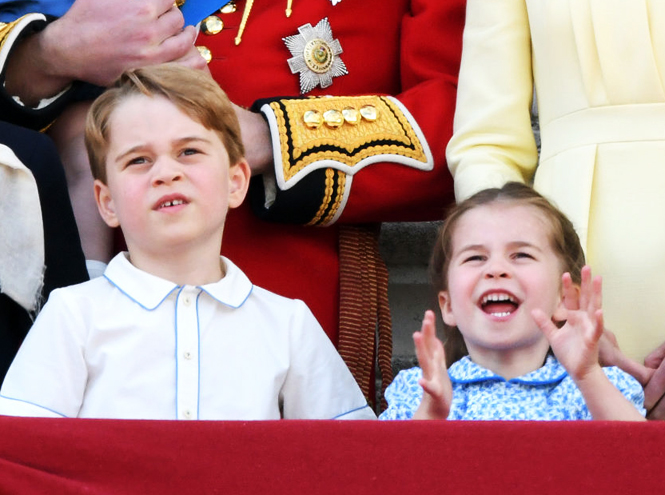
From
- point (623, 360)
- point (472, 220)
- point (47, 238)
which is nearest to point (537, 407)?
point (623, 360)

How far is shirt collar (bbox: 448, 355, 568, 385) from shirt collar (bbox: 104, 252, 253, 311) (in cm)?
33

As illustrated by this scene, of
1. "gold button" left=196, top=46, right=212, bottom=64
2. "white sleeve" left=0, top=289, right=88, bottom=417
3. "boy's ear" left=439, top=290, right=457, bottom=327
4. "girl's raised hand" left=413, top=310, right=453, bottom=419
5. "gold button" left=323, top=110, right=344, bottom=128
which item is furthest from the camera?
"gold button" left=196, top=46, right=212, bottom=64

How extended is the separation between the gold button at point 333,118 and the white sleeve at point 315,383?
38 cm

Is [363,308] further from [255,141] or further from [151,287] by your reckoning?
[151,287]

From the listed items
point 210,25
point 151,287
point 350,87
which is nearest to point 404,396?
point 151,287

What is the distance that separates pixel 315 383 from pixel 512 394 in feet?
0.92

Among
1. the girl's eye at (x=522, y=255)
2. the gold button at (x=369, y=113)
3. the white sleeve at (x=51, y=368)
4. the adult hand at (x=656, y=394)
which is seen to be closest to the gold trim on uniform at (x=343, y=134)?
the gold button at (x=369, y=113)

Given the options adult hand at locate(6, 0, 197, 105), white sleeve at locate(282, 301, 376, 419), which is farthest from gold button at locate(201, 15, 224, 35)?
white sleeve at locate(282, 301, 376, 419)

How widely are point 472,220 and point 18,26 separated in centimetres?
78

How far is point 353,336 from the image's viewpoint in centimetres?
228

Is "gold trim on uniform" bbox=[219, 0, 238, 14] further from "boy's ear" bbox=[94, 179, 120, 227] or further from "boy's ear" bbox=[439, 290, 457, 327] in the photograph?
"boy's ear" bbox=[439, 290, 457, 327]

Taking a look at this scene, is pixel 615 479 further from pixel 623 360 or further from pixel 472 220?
pixel 472 220

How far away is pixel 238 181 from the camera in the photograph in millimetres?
2029

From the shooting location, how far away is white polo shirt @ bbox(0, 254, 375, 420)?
5.88 ft
